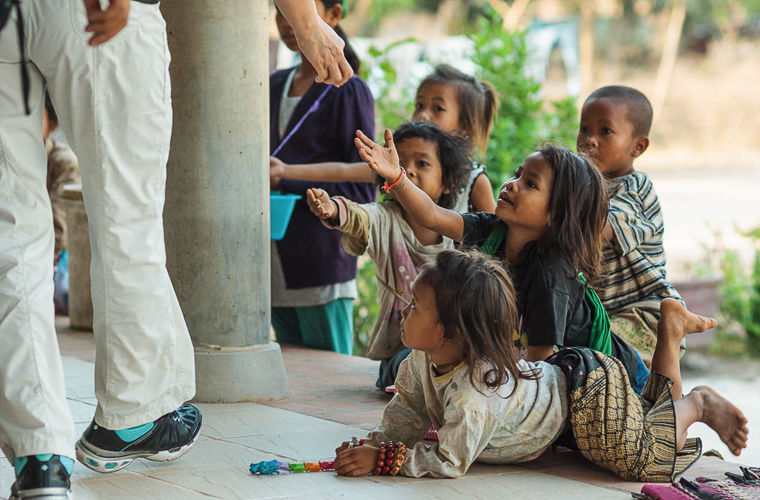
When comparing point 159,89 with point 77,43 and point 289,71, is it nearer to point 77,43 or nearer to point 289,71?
point 77,43

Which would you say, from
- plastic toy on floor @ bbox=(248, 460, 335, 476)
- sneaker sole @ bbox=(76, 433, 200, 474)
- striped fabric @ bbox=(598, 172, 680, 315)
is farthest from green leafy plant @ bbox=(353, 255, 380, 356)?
sneaker sole @ bbox=(76, 433, 200, 474)

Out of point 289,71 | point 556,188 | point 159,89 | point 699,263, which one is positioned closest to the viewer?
point 159,89

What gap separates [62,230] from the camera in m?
6.20

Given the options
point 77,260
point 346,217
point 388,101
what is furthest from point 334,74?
point 388,101

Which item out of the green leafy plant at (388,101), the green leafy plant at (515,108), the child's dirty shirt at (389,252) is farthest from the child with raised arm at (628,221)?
Answer: the green leafy plant at (388,101)

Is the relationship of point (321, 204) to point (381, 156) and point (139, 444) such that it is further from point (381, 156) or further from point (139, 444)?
point (139, 444)

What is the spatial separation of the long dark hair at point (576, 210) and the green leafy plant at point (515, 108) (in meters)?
3.24

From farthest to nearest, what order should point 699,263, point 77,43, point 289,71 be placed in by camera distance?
point 699,263 → point 289,71 → point 77,43

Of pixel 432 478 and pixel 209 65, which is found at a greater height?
pixel 209 65

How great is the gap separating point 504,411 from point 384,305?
3.93 feet

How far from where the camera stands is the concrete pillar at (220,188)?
374 cm

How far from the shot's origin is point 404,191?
3369 mm

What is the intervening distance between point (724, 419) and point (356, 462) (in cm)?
120

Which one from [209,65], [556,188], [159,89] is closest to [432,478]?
[556,188]
